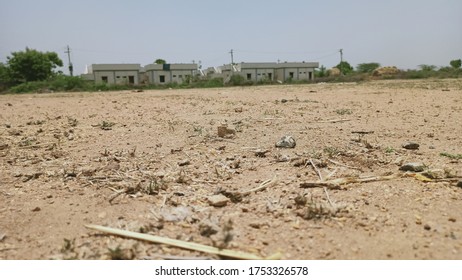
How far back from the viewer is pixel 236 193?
2535mm

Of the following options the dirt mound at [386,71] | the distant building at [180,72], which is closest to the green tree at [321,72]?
the distant building at [180,72]

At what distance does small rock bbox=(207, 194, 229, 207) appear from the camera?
2.37 metres

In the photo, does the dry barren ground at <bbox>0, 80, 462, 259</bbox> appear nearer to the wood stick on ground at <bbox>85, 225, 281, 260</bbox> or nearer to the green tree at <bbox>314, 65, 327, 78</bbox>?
the wood stick on ground at <bbox>85, 225, 281, 260</bbox>

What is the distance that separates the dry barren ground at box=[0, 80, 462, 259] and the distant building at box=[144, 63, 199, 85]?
129 ft

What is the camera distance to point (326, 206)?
2.25 m

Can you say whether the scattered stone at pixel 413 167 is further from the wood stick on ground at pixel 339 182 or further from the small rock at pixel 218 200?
the small rock at pixel 218 200

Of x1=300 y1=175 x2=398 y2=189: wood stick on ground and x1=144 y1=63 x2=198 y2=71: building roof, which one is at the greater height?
x1=144 y1=63 x2=198 y2=71: building roof

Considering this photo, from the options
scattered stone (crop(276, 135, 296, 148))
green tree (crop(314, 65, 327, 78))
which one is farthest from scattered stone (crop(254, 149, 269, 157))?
green tree (crop(314, 65, 327, 78))

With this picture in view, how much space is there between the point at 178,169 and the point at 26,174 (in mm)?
1460

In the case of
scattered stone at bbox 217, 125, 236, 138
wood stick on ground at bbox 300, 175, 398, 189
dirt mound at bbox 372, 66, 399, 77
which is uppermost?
dirt mound at bbox 372, 66, 399, 77

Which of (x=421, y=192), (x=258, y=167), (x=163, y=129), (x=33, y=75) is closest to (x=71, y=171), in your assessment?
(x=258, y=167)

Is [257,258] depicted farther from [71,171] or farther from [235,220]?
[71,171]

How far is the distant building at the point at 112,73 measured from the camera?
134 feet
